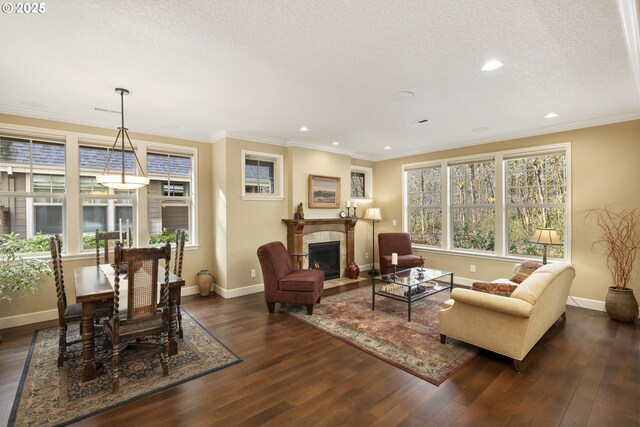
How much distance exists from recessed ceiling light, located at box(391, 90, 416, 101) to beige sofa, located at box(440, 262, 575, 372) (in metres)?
2.15

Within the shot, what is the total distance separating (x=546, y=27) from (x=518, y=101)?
1.60 meters

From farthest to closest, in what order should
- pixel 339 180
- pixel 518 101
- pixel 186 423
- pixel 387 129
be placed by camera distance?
1. pixel 339 180
2. pixel 387 129
3. pixel 518 101
4. pixel 186 423

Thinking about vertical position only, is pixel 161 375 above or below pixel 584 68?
below

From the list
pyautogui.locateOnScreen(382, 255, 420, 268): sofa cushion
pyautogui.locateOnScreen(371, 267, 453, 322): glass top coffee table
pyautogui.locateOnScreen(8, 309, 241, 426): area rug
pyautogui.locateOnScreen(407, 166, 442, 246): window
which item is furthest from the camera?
pyautogui.locateOnScreen(407, 166, 442, 246): window

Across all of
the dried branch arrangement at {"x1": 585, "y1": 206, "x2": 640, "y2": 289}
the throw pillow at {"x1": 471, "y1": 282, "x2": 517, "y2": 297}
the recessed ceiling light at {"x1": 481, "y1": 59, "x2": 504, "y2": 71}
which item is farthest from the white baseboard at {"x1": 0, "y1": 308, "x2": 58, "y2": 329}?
the dried branch arrangement at {"x1": 585, "y1": 206, "x2": 640, "y2": 289}

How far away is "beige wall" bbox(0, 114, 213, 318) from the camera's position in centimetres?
374

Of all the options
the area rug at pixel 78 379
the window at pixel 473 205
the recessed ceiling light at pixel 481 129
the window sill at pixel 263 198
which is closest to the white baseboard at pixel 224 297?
the area rug at pixel 78 379

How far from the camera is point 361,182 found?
285 inches

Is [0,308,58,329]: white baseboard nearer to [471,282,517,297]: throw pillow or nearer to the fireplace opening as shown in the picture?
the fireplace opening

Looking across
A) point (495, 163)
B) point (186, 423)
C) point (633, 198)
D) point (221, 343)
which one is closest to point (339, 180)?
point (495, 163)

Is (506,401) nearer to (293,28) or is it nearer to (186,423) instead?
(186,423)

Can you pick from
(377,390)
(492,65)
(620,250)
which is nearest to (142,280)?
(377,390)

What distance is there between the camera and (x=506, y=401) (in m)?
2.22

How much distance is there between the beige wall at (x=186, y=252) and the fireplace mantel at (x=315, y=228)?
1432 mm
